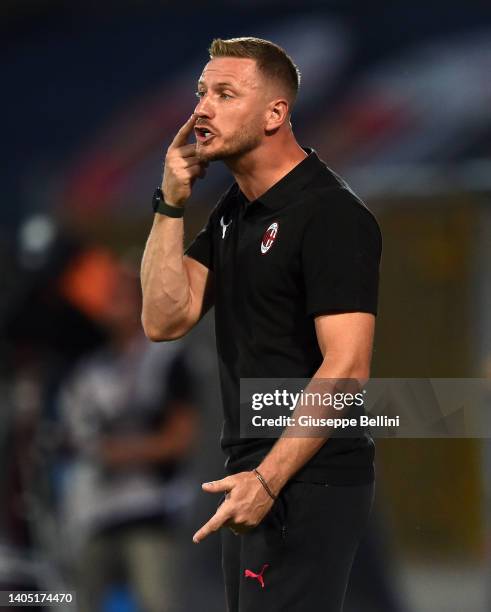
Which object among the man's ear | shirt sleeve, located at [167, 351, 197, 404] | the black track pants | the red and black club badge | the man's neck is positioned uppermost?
the man's ear

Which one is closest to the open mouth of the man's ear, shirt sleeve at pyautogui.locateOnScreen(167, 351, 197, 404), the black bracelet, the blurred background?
the man's ear

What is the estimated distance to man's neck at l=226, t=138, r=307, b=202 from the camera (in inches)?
107

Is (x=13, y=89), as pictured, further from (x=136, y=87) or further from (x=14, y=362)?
(x=14, y=362)

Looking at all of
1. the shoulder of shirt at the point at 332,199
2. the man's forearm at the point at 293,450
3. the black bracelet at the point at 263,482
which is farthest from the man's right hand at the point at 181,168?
the black bracelet at the point at 263,482

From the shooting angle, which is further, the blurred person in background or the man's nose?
the blurred person in background

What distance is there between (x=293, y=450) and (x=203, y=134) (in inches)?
29.5

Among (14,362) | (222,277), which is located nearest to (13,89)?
(14,362)

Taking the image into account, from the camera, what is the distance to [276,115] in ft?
8.89

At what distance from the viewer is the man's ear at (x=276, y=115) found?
270 cm

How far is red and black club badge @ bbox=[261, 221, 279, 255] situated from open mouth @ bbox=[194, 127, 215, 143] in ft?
0.81

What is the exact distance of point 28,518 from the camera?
494 centimetres

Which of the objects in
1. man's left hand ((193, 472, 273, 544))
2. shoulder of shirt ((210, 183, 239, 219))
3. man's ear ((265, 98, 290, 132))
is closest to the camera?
man's left hand ((193, 472, 273, 544))

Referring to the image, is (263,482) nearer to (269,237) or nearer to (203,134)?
(269,237)

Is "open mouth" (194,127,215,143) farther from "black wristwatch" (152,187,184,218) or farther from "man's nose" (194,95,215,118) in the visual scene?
"black wristwatch" (152,187,184,218)
